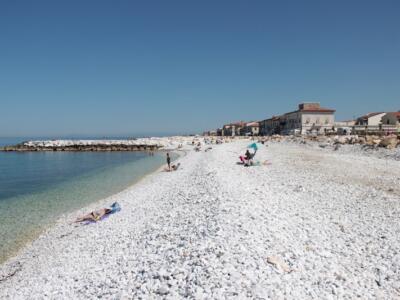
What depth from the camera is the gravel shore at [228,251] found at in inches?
239

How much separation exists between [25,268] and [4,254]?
6.50 feet

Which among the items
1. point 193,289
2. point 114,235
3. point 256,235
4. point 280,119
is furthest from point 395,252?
point 280,119

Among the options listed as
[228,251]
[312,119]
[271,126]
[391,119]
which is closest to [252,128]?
[271,126]

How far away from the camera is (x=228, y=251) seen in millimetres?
6934

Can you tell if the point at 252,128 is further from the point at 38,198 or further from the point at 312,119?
the point at 38,198

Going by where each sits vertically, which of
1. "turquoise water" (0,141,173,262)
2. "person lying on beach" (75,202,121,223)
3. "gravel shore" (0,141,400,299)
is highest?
"gravel shore" (0,141,400,299)

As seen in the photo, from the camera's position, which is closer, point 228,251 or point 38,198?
point 228,251

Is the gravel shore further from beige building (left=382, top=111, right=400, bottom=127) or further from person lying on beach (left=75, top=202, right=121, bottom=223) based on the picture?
beige building (left=382, top=111, right=400, bottom=127)

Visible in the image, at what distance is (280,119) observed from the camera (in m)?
97.8

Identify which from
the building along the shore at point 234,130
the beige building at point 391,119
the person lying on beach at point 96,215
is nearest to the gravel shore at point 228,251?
the person lying on beach at point 96,215

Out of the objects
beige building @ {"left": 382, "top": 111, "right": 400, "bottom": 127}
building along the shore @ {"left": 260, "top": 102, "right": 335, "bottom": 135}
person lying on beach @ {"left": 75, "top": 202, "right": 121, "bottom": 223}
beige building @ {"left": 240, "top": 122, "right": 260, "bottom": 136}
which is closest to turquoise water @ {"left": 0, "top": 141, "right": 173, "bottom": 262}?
person lying on beach @ {"left": 75, "top": 202, "right": 121, "bottom": 223}

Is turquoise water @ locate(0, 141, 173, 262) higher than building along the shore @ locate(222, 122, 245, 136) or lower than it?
lower

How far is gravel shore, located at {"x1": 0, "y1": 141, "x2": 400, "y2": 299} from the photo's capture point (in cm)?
606

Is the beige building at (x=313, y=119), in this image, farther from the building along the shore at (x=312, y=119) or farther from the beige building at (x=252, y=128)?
the beige building at (x=252, y=128)
